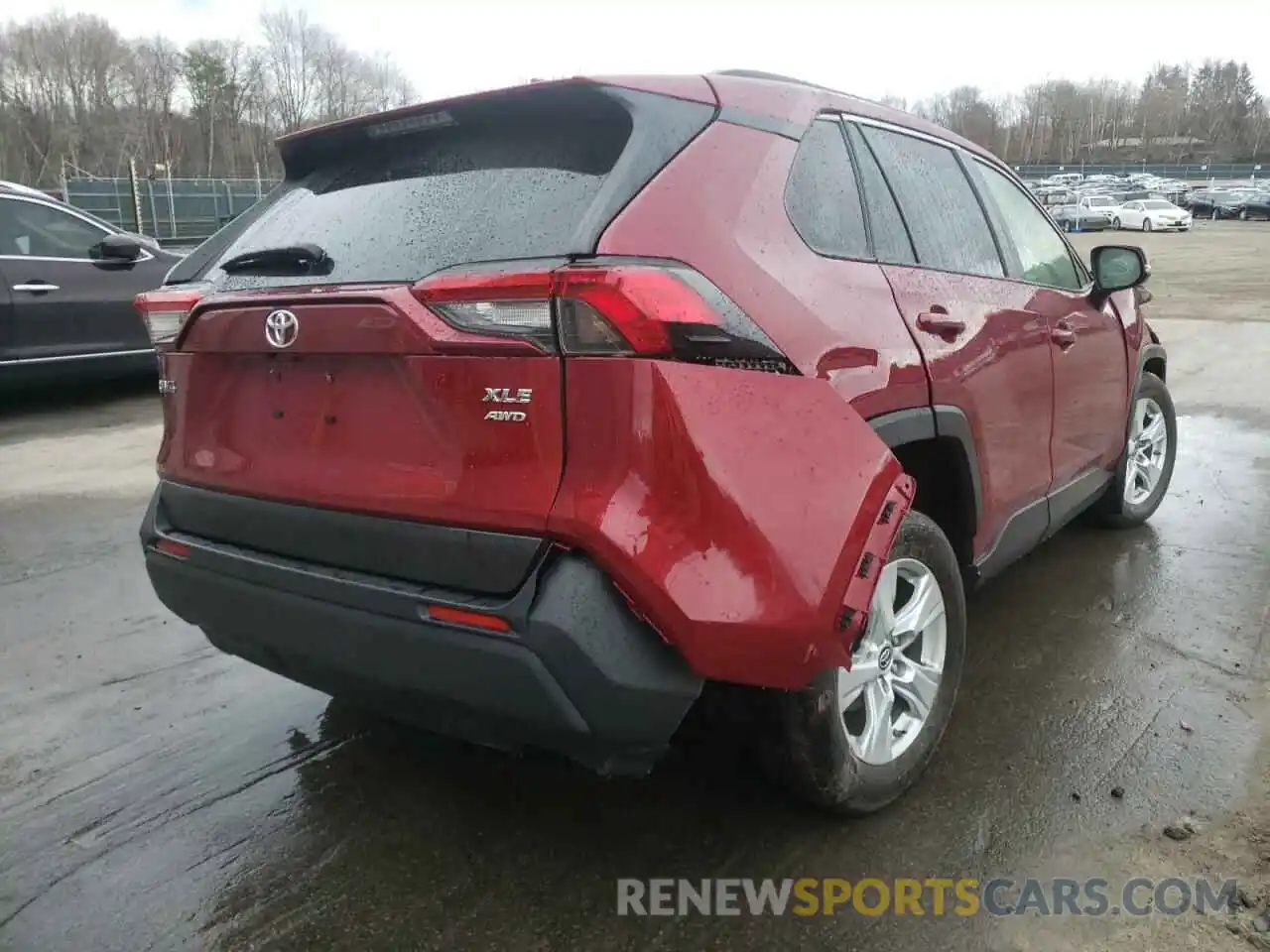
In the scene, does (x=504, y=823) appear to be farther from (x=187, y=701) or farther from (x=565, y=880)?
(x=187, y=701)

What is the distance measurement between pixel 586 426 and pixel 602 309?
0.75ft

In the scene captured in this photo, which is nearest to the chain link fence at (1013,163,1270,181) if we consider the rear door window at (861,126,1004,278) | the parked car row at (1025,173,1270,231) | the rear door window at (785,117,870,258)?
the parked car row at (1025,173,1270,231)

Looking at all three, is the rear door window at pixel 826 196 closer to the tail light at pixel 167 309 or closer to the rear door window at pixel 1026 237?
the rear door window at pixel 1026 237

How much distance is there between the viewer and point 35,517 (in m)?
5.52

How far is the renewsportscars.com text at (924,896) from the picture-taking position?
2285 millimetres

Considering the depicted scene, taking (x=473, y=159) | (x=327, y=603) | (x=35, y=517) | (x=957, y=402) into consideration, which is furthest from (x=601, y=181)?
(x=35, y=517)

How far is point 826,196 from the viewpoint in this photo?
2590 mm

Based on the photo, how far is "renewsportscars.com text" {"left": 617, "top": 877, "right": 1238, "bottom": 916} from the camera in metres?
2.29

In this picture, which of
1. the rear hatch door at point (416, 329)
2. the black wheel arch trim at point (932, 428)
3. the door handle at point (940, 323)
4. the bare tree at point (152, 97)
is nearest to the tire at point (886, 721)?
the black wheel arch trim at point (932, 428)

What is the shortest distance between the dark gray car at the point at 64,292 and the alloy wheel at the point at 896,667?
717cm

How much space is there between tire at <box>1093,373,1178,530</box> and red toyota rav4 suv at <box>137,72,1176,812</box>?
218 cm

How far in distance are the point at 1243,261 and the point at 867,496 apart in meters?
27.9

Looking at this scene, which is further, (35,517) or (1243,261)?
(1243,261)

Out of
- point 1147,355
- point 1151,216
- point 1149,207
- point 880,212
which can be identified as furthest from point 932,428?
point 1149,207
